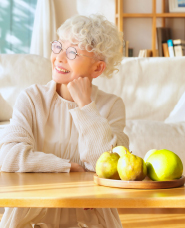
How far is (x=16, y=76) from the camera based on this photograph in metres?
3.03

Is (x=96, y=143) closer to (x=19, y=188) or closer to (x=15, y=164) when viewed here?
(x=15, y=164)

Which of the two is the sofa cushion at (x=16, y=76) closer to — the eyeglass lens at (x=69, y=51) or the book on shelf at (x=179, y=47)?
the eyeglass lens at (x=69, y=51)

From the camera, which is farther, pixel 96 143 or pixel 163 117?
pixel 163 117

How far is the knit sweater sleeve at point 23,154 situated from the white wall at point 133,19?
12.1 feet

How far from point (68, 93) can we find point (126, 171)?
0.62 metres

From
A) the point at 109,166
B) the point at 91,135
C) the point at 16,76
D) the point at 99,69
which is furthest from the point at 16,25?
the point at 109,166

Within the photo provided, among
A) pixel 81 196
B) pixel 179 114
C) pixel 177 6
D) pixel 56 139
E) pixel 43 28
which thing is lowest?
pixel 81 196

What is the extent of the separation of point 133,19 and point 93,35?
3565mm

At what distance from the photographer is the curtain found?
4.68m

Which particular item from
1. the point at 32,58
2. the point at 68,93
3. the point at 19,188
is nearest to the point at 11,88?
the point at 32,58

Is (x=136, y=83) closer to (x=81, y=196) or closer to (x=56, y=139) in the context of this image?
(x=56, y=139)

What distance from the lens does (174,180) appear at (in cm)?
88

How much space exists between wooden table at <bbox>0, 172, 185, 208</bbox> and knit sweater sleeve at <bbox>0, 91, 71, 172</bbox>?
245 millimetres

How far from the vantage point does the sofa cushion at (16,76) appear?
2.99 m
